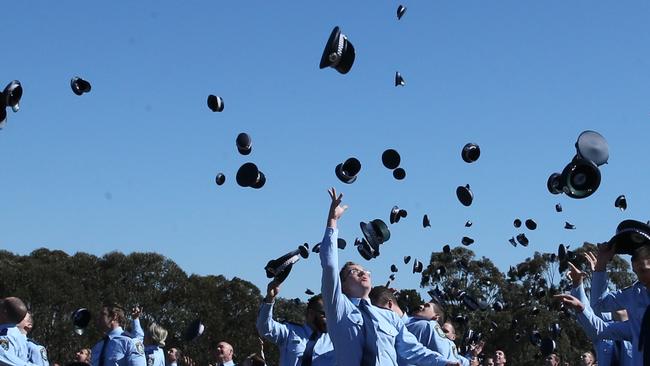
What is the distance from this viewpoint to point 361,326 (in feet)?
28.0

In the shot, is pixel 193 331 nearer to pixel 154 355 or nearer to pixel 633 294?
pixel 154 355

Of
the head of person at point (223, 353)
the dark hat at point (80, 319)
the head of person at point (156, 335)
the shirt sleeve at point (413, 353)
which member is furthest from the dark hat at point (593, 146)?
the dark hat at point (80, 319)

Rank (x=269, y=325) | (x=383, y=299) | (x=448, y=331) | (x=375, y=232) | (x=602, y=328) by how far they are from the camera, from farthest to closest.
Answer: (x=375, y=232) < (x=448, y=331) < (x=269, y=325) < (x=383, y=299) < (x=602, y=328)

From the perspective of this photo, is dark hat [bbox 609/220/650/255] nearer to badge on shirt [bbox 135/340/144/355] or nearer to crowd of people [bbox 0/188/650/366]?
crowd of people [bbox 0/188/650/366]

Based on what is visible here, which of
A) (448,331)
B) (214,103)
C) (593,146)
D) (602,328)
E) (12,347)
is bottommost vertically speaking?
(602,328)

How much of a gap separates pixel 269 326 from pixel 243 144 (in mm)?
6377

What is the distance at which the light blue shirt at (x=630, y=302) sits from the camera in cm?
784

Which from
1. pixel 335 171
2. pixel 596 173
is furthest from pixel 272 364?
pixel 596 173

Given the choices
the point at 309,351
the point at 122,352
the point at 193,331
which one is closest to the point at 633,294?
the point at 309,351

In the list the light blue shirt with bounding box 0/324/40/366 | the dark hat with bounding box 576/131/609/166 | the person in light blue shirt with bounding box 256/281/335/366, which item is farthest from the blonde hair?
the dark hat with bounding box 576/131/609/166

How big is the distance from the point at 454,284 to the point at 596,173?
46898 millimetres

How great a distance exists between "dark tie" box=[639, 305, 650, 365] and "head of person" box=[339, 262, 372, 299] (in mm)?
2335

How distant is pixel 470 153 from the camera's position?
2098 cm

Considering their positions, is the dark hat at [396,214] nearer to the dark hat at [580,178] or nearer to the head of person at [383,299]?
the dark hat at [580,178]
